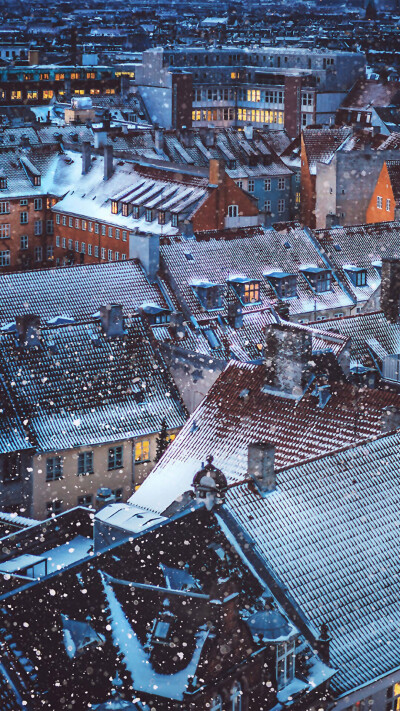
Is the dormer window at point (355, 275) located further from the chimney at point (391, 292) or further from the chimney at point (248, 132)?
the chimney at point (248, 132)

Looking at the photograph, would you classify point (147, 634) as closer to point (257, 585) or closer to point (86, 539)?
point (257, 585)

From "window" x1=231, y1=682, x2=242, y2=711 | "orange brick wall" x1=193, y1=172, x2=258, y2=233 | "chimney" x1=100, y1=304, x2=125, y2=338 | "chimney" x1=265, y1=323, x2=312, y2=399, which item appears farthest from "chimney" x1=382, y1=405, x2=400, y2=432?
"orange brick wall" x1=193, y1=172, x2=258, y2=233

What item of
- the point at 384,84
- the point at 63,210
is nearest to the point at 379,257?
the point at 63,210

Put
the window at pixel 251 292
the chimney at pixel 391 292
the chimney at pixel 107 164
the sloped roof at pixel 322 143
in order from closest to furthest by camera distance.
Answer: the chimney at pixel 391 292
the window at pixel 251 292
the chimney at pixel 107 164
the sloped roof at pixel 322 143

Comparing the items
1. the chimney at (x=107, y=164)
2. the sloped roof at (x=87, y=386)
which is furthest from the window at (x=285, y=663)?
the chimney at (x=107, y=164)

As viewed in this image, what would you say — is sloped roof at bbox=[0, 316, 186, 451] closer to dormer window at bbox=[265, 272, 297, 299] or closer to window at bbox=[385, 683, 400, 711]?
dormer window at bbox=[265, 272, 297, 299]

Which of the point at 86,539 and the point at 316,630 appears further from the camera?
the point at 86,539
